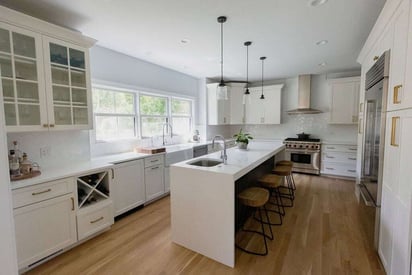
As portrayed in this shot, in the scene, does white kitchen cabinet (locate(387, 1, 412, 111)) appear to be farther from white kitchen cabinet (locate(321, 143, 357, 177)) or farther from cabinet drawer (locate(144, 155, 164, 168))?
white kitchen cabinet (locate(321, 143, 357, 177))

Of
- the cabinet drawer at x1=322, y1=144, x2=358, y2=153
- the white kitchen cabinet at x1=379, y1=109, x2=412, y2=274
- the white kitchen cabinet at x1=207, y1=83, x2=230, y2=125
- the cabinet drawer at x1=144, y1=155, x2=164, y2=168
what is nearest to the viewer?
the white kitchen cabinet at x1=379, y1=109, x2=412, y2=274

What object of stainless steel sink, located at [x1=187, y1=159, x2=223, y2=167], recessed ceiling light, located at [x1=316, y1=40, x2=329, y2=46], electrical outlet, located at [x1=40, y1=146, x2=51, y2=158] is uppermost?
recessed ceiling light, located at [x1=316, y1=40, x2=329, y2=46]

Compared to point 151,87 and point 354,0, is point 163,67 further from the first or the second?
point 354,0

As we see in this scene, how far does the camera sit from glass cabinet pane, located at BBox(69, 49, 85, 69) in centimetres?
239

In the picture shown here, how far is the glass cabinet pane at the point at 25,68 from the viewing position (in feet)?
6.51

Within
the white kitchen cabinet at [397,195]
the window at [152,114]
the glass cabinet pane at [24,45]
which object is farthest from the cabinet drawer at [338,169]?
the glass cabinet pane at [24,45]

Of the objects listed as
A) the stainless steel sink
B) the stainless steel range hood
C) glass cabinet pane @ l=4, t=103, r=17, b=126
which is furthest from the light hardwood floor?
the stainless steel range hood

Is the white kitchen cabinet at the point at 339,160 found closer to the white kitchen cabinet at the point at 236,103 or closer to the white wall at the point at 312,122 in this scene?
the white wall at the point at 312,122

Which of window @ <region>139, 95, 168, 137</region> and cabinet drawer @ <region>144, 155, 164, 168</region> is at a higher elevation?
window @ <region>139, 95, 168, 137</region>

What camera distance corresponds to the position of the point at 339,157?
15.6 ft

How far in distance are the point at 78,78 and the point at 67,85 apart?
0.18m

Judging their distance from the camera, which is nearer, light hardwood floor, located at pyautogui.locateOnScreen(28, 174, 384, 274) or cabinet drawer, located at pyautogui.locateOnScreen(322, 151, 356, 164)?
light hardwood floor, located at pyautogui.locateOnScreen(28, 174, 384, 274)

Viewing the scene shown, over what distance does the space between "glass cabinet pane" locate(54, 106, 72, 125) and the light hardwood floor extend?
4.85ft

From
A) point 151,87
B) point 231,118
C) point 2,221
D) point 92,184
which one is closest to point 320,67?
point 231,118
